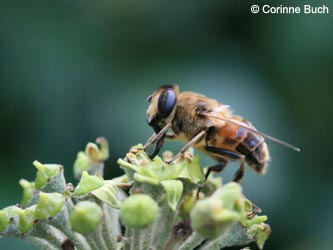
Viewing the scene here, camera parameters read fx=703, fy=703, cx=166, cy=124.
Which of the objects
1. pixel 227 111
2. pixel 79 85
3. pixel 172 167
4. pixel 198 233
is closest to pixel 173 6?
pixel 79 85

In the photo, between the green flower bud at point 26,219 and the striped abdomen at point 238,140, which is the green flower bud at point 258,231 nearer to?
the striped abdomen at point 238,140

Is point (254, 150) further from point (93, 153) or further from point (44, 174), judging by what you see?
point (44, 174)

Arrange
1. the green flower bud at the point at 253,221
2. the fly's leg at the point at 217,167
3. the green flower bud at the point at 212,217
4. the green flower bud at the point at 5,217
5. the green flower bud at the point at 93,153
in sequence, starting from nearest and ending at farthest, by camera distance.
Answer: the green flower bud at the point at 212,217
the green flower bud at the point at 5,217
the green flower bud at the point at 253,221
the fly's leg at the point at 217,167
the green flower bud at the point at 93,153

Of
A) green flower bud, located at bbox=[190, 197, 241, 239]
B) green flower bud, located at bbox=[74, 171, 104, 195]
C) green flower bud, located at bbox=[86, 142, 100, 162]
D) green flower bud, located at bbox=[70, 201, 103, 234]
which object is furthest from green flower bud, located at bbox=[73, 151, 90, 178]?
green flower bud, located at bbox=[190, 197, 241, 239]

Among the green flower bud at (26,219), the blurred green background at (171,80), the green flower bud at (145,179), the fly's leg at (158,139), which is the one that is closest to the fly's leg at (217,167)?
the fly's leg at (158,139)

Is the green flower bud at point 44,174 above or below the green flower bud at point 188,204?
above

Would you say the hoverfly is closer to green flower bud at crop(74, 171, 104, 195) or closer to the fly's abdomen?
the fly's abdomen

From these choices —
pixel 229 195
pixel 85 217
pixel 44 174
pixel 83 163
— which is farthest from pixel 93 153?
pixel 229 195
